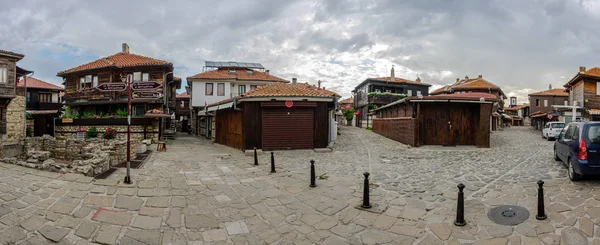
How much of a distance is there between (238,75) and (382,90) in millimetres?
20421

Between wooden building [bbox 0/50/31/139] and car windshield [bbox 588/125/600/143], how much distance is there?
102ft

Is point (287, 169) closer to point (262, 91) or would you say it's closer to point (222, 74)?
point (262, 91)

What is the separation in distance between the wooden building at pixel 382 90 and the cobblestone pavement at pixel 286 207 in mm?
29444

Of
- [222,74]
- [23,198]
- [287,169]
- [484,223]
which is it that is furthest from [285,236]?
[222,74]

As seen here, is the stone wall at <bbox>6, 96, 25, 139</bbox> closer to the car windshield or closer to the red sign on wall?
the red sign on wall

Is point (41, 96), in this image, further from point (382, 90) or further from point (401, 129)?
point (382, 90)

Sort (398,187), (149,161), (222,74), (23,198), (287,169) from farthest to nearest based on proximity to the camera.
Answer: (222,74)
(149,161)
(287,169)
(398,187)
(23,198)

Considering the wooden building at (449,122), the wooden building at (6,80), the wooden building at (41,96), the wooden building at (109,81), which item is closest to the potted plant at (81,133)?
the wooden building at (109,81)

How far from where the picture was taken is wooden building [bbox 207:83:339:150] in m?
15.6

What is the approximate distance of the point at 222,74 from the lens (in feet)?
112

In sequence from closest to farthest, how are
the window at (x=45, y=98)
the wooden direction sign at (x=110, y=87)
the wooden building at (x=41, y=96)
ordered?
the wooden direction sign at (x=110, y=87) < the wooden building at (x=41, y=96) < the window at (x=45, y=98)

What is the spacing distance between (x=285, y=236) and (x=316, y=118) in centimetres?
1111

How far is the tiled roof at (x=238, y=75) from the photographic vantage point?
3312 cm

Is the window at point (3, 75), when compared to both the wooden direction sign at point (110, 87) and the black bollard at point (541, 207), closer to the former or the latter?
the wooden direction sign at point (110, 87)
